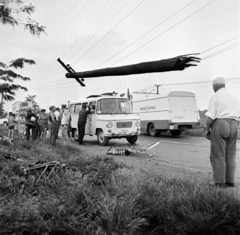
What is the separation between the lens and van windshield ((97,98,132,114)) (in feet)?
43.1

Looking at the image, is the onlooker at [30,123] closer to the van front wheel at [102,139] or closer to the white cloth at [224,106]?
the van front wheel at [102,139]

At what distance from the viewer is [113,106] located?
13.2 meters

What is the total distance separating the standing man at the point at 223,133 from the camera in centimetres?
447

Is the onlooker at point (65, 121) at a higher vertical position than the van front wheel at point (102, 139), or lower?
higher

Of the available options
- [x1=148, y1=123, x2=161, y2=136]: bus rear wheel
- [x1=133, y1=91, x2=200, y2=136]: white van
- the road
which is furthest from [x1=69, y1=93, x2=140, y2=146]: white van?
[x1=148, y1=123, x2=161, y2=136]: bus rear wheel

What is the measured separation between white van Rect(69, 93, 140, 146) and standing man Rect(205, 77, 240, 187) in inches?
319

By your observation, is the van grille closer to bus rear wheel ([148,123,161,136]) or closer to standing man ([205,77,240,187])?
bus rear wheel ([148,123,161,136])

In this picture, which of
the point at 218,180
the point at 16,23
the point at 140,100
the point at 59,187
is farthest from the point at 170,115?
the point at 59,187

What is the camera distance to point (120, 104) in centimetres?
1328

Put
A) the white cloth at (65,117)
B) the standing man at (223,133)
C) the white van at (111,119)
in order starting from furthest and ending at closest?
1. the white cloth at (65,117)
2. the white van at (111,119)
3. the standing man at (223,133)

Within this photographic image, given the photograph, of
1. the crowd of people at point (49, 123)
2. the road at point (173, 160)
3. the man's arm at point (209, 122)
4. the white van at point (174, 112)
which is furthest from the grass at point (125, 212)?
the white van at point (174, 112)

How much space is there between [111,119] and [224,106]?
27.3 feet

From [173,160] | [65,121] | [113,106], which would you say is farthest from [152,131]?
[173,160]

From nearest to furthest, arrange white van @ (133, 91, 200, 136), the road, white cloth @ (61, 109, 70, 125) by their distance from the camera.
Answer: the road, white cloth @ (61, 109, 70, 125), white van @ (133, 91, 200, 136)
